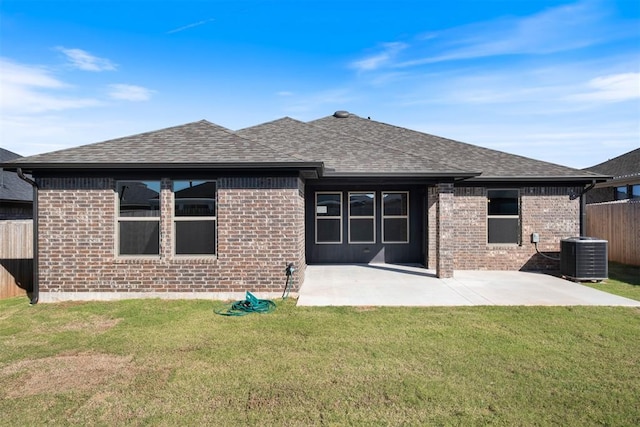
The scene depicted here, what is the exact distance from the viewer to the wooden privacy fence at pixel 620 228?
492 inches

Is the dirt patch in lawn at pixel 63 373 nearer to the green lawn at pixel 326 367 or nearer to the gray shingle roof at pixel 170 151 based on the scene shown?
the green lawn at pixel 326 367

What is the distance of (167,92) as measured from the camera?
41.7ft

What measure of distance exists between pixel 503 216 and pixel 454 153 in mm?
3000

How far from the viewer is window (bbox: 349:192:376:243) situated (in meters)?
12.1

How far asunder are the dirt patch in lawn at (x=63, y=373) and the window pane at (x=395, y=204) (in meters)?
9.23

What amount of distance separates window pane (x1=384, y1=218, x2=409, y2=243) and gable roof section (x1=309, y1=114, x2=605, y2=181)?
7.86ft

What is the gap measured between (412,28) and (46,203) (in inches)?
521

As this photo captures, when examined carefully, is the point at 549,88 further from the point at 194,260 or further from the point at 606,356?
the point at 194,260

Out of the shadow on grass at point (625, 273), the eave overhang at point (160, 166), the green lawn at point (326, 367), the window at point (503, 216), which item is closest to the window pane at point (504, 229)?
the window at point (503, 216)

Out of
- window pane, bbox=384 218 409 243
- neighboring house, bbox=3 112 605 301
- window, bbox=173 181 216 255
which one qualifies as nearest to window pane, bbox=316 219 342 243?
window pane, bbox=384 218 409 243

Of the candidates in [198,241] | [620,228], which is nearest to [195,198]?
[198,241]

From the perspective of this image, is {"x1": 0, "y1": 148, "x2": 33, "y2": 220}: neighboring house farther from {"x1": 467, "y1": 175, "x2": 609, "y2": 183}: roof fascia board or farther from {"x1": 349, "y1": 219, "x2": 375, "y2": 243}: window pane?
{"x1": 467, "y1": 175, "x2": 609, "y2": 183}: roof fascia board

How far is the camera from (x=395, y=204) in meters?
12.1

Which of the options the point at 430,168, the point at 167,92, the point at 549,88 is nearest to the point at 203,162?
the point at 430,168
